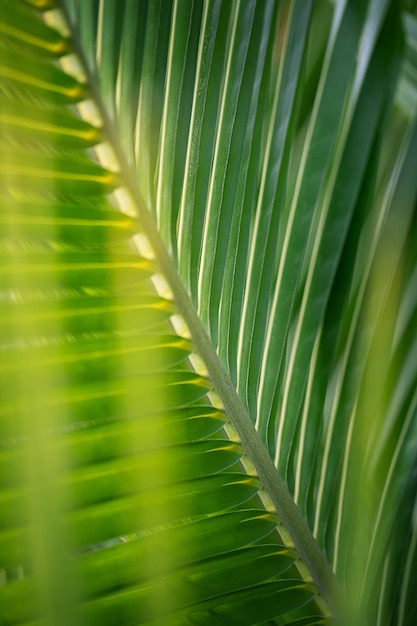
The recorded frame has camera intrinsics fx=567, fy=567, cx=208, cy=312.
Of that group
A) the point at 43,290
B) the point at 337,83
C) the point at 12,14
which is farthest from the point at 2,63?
the point at 337,83

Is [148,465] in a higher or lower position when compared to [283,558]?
higher

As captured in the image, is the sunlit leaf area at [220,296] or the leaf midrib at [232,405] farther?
the leaf midrib at [232,405]

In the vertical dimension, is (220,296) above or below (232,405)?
above

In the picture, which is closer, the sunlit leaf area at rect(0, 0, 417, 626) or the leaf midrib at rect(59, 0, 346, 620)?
the sunlit leaf area at rect(0, 0, 417, 626)

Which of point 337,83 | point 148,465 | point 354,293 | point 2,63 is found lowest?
point 148,465

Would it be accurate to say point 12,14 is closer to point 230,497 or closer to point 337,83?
point 337,83

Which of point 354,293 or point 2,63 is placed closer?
point 354,293
